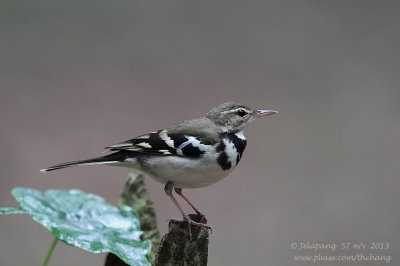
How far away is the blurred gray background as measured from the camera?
23.0 ft

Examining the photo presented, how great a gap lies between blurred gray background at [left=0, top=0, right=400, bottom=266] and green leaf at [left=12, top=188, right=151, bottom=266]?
10.6 ft

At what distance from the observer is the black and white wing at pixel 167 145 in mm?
3281

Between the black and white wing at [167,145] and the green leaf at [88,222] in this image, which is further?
the black and white wing at [167,145]

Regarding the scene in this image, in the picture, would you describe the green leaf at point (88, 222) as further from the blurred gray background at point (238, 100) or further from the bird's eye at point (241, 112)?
the blurred gray background at point (238, 100)

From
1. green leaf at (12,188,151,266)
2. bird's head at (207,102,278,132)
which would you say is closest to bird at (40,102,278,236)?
bird's head at (207,102,278,132)

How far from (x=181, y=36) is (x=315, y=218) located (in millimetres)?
4714

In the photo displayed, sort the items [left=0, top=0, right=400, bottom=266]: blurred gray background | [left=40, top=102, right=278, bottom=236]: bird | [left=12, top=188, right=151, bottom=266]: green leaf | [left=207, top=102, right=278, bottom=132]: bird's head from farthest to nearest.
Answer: [left=0, top=0, right=400, bottom=266]: blurred gray background, [left=207, top=102, right=278, bottom=132]: bird's head, [left=40, top=102, right=278, bottom=236]: bird, [left=12, top=188, right=151, bottom=266]: green leaf

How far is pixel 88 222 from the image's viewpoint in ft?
10.7

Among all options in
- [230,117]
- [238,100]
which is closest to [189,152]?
[230,117]

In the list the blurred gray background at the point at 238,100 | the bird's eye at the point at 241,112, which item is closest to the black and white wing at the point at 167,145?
the bird's eye at the point at 241,112

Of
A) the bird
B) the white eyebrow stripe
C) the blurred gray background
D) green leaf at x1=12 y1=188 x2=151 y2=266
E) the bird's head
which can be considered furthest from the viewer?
the blurred gray background

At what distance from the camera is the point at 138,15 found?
10.3 m

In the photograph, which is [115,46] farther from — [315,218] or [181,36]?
[315,218]

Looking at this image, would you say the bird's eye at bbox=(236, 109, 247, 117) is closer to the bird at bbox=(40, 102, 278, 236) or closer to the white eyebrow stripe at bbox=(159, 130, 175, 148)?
the bird at bbox=(40, 102, 278, 236)
